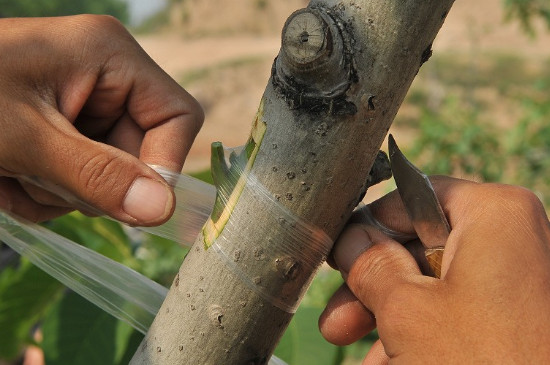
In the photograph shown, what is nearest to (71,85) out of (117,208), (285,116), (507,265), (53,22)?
(53,22)

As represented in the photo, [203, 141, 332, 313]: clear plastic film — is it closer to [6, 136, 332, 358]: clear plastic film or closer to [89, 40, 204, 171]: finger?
[6, 136, 332, 358]: clear plastic film

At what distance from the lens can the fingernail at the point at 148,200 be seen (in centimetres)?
112

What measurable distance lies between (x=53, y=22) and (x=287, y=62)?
2.10 feet

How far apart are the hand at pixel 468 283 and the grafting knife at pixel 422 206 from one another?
17 mm

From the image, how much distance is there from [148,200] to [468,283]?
52cm

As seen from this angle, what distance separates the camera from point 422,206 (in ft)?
3.15

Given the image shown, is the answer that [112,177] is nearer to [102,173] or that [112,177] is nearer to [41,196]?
[102,173]

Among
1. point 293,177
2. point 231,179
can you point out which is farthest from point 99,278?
point 293,177

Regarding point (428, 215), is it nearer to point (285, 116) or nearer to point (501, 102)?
point (285, 116)

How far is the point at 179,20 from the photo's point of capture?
23.1 m

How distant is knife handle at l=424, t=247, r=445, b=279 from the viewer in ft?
3.05

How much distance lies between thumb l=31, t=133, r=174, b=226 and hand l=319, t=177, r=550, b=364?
12.5 inches

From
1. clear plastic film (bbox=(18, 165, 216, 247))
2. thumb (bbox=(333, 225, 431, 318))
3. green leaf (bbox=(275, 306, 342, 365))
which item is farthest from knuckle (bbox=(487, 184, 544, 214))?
green leaf (bbox=(275, 306, 342, 365))

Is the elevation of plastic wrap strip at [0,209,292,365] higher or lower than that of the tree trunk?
lower
